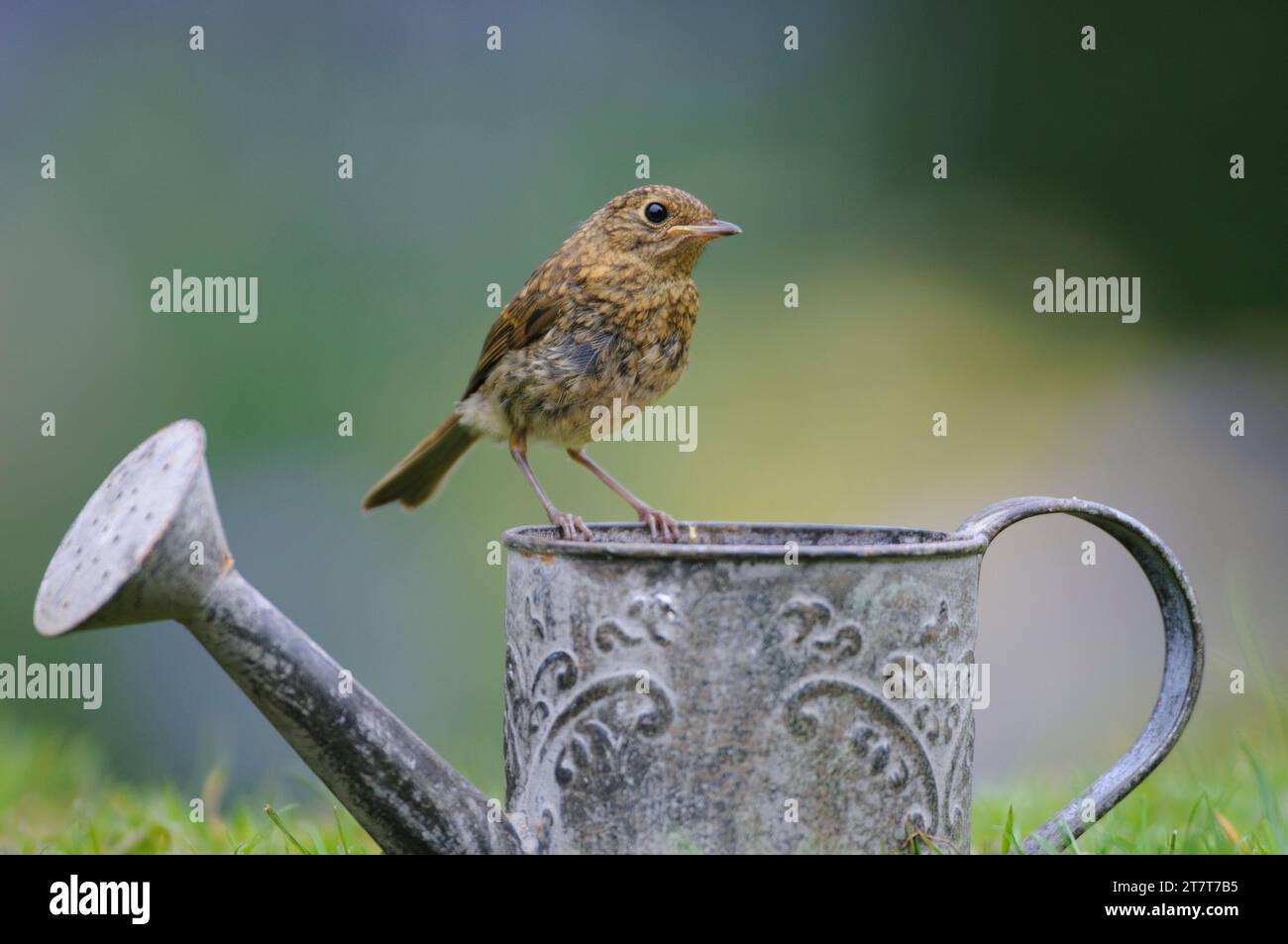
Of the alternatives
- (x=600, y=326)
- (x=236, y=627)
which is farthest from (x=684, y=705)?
(x=600, y=326)

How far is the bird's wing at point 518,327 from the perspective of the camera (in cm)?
314

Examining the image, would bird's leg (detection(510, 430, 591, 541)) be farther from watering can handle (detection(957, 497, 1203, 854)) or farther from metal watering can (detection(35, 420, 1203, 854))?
watering can handle (detection(957, 497, 1203, 854))

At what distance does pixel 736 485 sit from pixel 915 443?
822 mm

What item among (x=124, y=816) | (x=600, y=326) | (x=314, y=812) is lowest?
(x=314, y=812)

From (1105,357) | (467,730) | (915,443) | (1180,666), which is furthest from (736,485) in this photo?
(1180,666)

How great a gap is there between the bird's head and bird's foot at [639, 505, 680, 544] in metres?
0.69

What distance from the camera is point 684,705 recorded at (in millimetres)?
2012

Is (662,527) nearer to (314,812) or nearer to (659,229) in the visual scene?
(659,229)

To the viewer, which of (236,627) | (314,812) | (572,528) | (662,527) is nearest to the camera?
Result: (236,627)

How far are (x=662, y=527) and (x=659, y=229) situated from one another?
0.80 metres

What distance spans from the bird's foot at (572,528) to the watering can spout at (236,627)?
65cm
